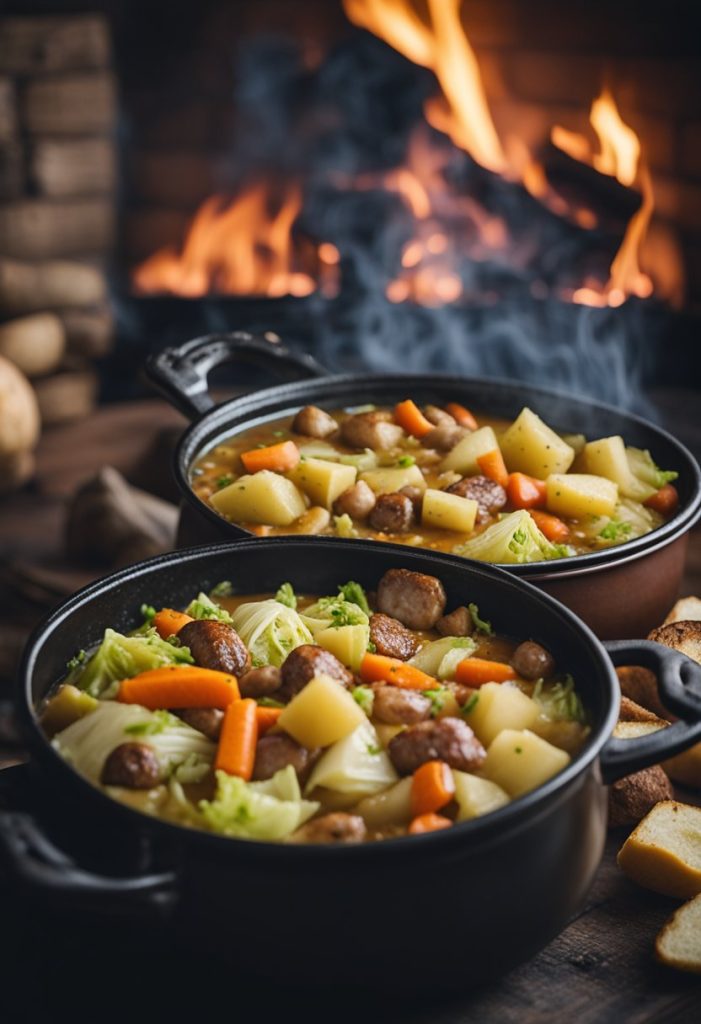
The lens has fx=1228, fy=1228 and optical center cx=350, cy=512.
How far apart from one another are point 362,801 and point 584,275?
16.3ft

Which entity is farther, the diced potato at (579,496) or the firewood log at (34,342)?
the firewood log at (34,342)

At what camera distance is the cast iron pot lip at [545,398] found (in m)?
2.64

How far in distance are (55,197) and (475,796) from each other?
19.3ft

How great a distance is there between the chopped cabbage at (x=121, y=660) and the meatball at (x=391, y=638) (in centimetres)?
38

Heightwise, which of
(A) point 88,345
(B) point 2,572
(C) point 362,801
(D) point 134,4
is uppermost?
(D) point 134,4

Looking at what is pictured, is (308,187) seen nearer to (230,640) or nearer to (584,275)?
Result: (584,275)

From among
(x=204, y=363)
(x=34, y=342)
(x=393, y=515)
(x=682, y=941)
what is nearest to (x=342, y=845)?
(x=682, y=941)

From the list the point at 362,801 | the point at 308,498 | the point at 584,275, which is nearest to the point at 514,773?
the point at 362,801

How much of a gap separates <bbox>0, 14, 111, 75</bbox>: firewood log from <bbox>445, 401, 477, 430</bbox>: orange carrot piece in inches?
158

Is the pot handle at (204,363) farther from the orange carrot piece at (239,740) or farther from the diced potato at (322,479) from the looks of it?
the orange carrot piece at (239,740)

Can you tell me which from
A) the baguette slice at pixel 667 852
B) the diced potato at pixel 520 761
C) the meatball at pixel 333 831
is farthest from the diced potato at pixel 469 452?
the meatball at pixel 333 831

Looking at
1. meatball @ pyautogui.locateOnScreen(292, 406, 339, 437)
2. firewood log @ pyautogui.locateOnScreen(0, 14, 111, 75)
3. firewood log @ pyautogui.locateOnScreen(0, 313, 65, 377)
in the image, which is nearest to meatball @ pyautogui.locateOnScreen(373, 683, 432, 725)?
meatball @ pyautogui.locateOnScreen(292, 406, 339, 437)

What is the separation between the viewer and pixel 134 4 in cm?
684

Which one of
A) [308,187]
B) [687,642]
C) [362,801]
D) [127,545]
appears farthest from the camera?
[308,187]
